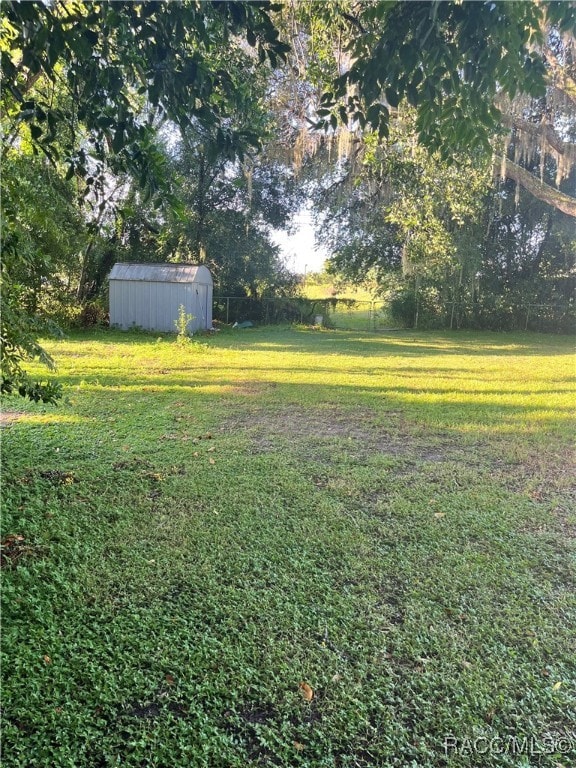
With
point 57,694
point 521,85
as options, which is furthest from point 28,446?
point 521,85

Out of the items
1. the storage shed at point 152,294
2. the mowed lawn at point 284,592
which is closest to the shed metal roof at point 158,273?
the storage shed at point 152,294

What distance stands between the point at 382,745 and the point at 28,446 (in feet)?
11.2

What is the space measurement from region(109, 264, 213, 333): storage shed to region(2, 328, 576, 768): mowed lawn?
867 centimetres

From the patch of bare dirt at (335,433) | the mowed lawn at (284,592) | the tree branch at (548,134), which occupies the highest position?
the tree branch at (548,134)

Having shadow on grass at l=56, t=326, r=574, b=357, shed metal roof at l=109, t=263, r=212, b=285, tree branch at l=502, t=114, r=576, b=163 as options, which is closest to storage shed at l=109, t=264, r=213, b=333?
shed metal roof at l=109, t=263, r=212, b=285

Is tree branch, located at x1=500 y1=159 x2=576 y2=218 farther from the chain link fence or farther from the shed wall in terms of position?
the shed wall

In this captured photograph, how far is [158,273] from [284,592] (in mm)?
12577

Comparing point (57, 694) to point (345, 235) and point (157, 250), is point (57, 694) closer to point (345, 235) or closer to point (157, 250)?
point (157, 250)

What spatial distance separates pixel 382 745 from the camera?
1.46 m

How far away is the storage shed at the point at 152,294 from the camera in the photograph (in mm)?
13398

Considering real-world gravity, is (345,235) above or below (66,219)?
above

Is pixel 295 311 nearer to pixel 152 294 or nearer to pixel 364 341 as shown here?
pixel 364 341

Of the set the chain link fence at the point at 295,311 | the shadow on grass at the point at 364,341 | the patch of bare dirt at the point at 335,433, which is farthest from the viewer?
the chain link fence at the point at 295,311

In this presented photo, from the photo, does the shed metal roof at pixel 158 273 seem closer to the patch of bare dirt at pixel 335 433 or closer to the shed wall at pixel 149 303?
the shed wall at pixel 149 303
